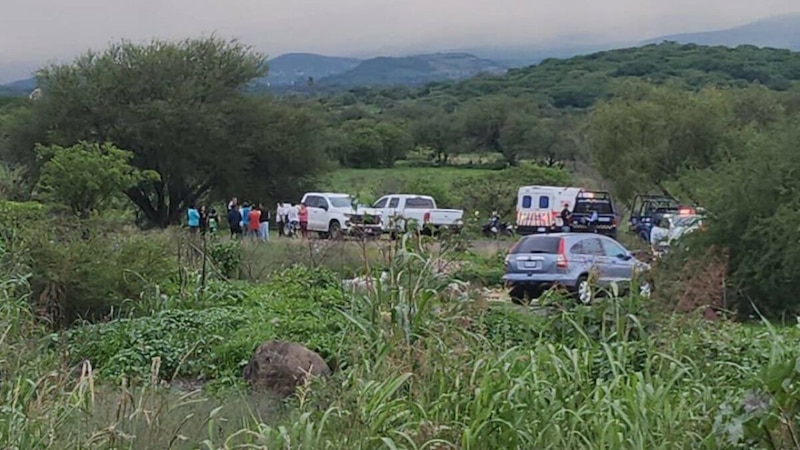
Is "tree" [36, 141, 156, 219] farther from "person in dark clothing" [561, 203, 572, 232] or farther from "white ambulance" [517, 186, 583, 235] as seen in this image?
"person in dark clothing" [561, 203, 572, 232]

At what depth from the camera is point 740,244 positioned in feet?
62.0

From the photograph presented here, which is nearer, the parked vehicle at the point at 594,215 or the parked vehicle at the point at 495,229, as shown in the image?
the parked vehicle at the point at 594,215

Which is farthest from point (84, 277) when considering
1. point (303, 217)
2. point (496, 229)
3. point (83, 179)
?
point (496, 229)

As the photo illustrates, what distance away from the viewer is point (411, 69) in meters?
180

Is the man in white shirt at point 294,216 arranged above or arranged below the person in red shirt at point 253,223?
below

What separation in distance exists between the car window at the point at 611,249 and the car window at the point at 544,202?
64.6ft

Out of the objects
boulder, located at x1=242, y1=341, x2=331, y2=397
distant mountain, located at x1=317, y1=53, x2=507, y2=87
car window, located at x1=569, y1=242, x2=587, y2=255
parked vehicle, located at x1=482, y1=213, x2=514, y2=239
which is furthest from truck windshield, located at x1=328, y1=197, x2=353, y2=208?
distant mountain, located at x1=317, y1=53, x2=507, y2=87

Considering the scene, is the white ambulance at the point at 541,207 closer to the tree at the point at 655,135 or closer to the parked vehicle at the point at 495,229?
the parked vehicle at the point at 495,229

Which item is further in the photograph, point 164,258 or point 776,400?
point 164,258

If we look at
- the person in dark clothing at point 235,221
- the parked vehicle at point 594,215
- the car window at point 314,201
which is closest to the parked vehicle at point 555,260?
the person in dark clothing at point 235,221

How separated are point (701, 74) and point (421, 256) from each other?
319ft

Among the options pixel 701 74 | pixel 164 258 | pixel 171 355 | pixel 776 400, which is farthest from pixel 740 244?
pixel 701 74

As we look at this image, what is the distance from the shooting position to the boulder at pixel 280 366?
8.66 metres

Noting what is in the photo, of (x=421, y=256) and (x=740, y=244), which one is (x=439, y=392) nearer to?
(x=421, y=256)
